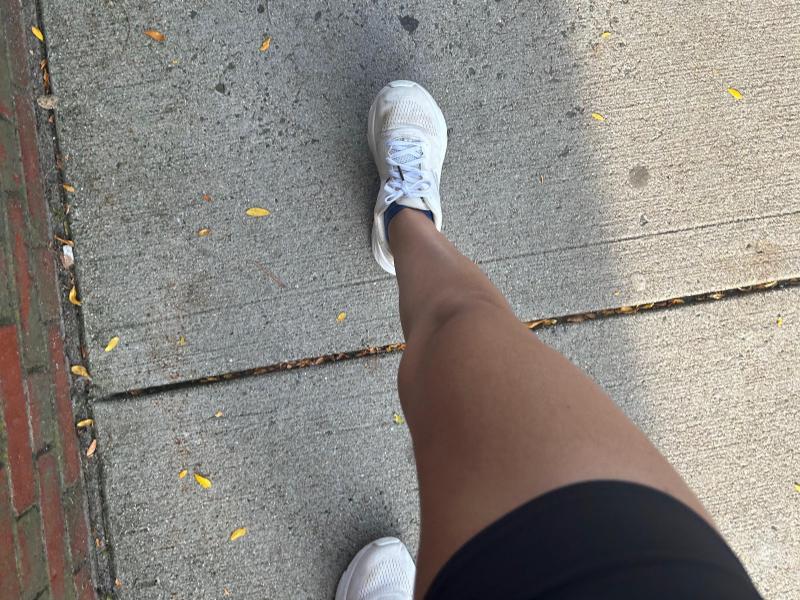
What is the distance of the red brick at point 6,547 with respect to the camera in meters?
1.42

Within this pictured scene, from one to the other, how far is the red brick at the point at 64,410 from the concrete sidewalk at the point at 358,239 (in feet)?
0.25

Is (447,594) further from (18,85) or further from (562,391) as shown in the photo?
(18,85)

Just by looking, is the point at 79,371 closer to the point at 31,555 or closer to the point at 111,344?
the point at 111,344

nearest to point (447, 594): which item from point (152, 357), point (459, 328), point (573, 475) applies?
point (573, 475)

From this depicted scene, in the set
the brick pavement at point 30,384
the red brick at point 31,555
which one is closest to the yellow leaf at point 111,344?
the brick pavement at point 30,384

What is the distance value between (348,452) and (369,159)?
1019 mm

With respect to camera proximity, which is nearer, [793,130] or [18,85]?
[18,85]

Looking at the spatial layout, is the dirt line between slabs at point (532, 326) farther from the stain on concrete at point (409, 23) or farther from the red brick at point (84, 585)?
the stain on concrete at point (409, 23)

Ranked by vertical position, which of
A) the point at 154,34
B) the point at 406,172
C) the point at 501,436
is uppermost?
the point at 154,34

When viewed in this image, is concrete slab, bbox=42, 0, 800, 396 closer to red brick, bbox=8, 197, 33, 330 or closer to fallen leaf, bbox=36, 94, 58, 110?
fallen leaf, bbox=36, 94, 58, 110

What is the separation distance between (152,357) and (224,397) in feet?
0.90

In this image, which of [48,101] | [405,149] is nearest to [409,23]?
[405,149]

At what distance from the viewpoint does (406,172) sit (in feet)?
6.30

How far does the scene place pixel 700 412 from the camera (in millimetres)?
2014
